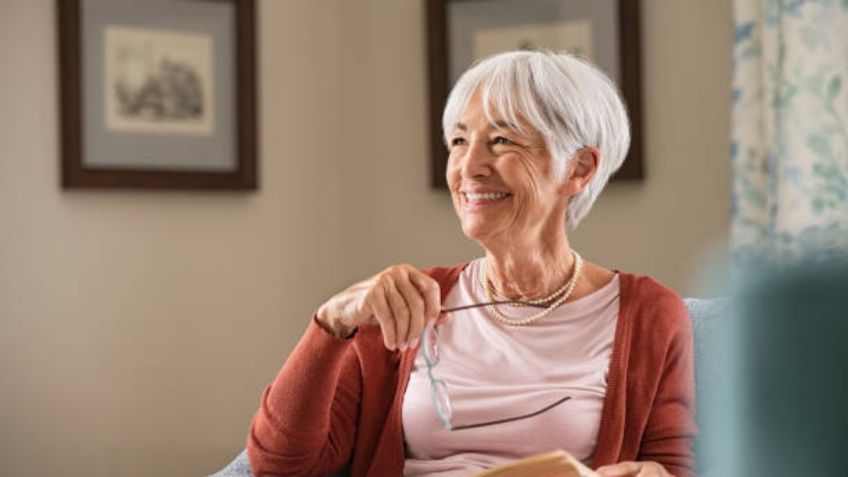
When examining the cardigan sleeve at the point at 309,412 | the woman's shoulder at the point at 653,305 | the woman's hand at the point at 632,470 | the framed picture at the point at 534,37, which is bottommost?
the woman's hand at the point at 632,470

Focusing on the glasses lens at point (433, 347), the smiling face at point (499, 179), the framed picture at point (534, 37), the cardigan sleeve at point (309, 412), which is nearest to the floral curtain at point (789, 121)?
the framed picture at point (534, 37)

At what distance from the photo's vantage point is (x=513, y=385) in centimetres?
175

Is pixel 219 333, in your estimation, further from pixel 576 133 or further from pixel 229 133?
pixel 576 133

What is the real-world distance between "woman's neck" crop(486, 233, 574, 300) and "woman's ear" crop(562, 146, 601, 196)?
84mm

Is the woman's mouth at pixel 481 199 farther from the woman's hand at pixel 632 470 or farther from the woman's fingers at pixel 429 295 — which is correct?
the woman's hand at pixel 632 470

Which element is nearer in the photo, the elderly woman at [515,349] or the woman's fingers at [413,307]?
the woman's fingers at [413,307]

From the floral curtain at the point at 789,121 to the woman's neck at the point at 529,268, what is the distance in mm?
524

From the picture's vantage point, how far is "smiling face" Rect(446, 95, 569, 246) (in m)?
1.78

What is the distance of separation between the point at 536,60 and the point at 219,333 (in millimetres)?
1410

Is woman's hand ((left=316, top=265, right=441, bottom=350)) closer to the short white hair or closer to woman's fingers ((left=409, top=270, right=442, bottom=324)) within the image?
woman's fingers ((left=409, top=270, right=442, bottom=324))

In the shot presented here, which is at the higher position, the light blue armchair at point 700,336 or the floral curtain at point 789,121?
the floral curtain at point 789,121

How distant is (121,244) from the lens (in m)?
2.77

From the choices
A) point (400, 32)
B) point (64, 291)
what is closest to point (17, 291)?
point (64, 291)

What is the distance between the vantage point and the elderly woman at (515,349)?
1.70m
